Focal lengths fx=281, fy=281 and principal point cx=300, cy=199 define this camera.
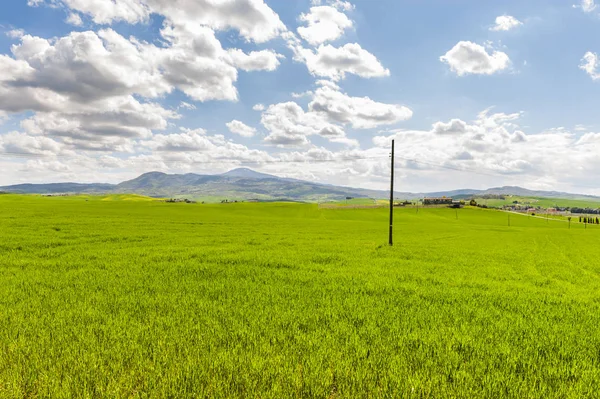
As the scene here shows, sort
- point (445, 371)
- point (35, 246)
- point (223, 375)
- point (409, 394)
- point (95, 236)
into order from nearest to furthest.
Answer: point (409, 394) → point (223, 375) → point (445, 371) → point (35, 246) → point (95, 236)

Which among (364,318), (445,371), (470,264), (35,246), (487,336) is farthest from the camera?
(35,246)

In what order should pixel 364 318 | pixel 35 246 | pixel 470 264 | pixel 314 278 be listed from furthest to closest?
pixel 35 246 → pixel 470 264 → pixel 314 278 → pixel 364 318

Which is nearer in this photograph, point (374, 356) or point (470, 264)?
point (374, 356)

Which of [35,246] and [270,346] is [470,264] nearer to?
[270,346]

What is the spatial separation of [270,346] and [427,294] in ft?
26.5

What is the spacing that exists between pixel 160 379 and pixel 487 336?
863 centimetres

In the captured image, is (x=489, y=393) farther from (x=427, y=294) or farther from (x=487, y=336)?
(x=427, y=294)

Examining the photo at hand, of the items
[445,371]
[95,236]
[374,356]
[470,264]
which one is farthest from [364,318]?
[95,236]

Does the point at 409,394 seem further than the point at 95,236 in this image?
No

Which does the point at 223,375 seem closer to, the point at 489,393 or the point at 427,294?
the point at 489,393

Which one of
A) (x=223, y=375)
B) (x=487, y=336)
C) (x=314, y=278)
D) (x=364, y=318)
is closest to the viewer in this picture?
(x=223, y=375)

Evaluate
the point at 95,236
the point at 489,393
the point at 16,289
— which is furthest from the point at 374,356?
the point at 95,236

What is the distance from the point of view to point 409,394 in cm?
545

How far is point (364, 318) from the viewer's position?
927 centimetres
